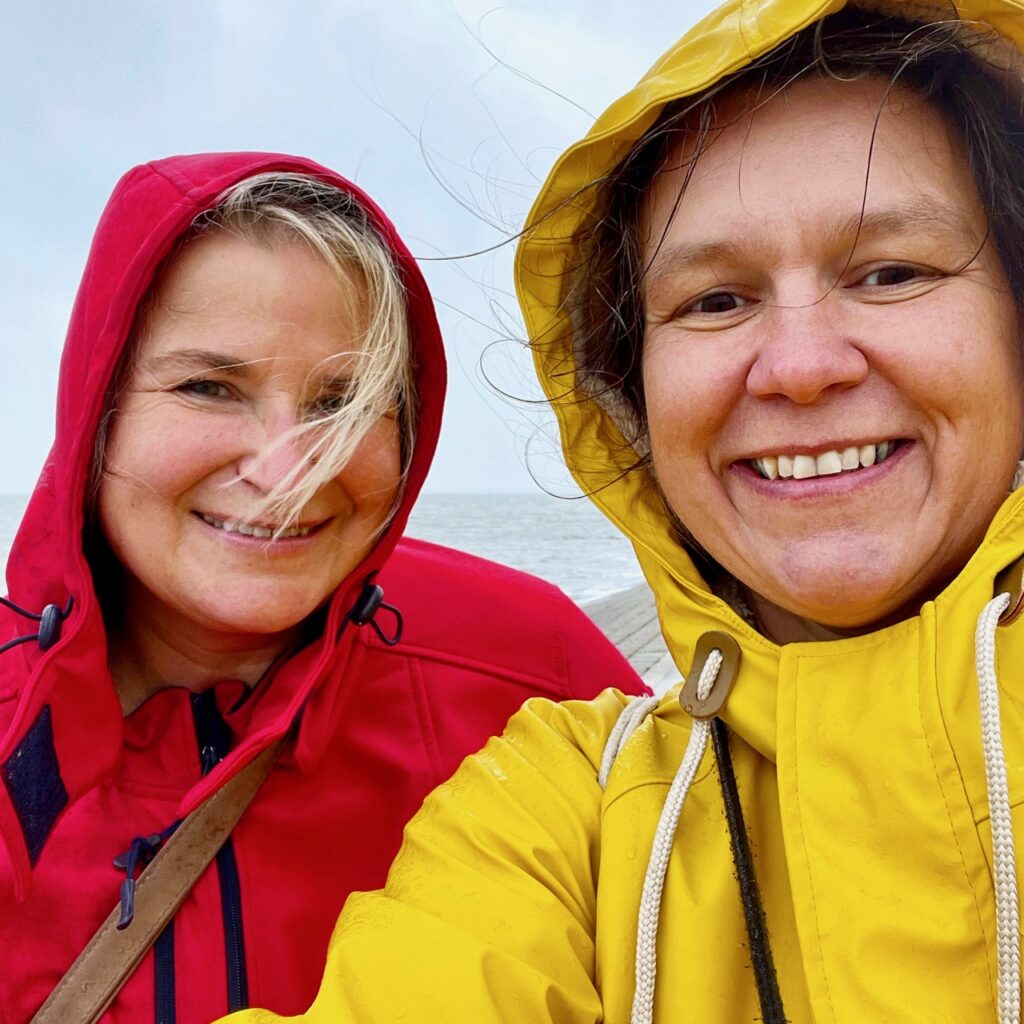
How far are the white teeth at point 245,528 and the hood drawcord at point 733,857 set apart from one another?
2.73ft

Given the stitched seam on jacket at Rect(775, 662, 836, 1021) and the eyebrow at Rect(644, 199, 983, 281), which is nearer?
the stitched seam on jacket at Rect(775, 662, 836, 1021)

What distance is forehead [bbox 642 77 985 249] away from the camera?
4.68 ft

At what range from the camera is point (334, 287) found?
2.04m

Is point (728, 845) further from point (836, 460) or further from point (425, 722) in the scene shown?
point (425, 722)

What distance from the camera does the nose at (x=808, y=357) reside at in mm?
1366

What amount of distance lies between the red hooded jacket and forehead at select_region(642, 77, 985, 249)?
94 cm

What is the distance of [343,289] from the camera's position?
2.05 m

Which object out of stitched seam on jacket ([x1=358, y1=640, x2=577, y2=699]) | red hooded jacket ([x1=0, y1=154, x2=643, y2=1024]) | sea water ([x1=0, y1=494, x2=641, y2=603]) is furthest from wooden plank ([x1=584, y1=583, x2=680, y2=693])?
red hooded jacket ([x1=0, y1=154, x2=643, y2=1024])

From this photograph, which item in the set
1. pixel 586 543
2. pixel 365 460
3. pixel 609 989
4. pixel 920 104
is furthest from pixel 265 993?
pixel 586 543

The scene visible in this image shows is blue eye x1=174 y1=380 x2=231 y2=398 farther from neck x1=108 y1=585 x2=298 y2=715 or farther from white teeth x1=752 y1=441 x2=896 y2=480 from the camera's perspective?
white teeth x1=752 y1=441 x2=896 y2=480

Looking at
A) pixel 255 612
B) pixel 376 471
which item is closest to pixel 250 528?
pixel 255 612

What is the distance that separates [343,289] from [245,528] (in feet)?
1.71

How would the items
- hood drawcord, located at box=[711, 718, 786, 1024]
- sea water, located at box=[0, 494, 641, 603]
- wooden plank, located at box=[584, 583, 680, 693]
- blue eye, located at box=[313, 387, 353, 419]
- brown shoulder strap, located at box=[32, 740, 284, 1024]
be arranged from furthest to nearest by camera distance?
sea water, located at box=[0, 494, 641, 603] → wooden plank, located at box=[584, 583, 680, 693] → blue eye, located at box=[313, 387, 353, 419] → brown shoulder strap, located at box=[32, 740, 284, 1024] → hood drawcord, located at box=[711, 718, 786, 1024]

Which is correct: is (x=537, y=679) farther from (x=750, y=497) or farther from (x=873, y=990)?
(x=873, y=990)
